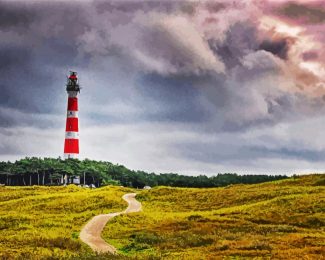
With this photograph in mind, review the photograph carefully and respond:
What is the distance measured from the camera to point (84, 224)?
210 feet

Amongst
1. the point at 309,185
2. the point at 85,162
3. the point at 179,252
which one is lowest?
the point at 179,252

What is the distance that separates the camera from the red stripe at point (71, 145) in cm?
15725

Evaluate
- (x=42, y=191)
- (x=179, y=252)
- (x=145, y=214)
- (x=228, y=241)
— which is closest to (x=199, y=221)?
(x=145, y=214)

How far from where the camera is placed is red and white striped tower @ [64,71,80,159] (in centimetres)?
15700

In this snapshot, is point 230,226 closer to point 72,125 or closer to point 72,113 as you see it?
point 72,125

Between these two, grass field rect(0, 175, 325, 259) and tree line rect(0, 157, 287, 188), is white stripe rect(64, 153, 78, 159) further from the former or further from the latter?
grass field rect(0, 175, 325, 259)

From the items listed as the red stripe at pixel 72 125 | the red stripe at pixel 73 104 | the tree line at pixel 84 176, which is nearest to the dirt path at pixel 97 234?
the red stripe at pixel 72 125

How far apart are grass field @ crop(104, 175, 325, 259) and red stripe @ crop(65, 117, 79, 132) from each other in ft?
207

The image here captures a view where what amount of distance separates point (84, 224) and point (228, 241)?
2149cm

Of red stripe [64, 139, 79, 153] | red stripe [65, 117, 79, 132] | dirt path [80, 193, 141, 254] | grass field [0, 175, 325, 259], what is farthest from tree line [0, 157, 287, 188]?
dirt path [80, 193, 141, 254]

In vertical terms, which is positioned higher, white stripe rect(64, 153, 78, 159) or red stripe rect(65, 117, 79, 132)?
red stripe rect(65, 117, 79, 132)

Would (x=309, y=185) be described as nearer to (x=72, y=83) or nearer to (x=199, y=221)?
(x=199, y=221)

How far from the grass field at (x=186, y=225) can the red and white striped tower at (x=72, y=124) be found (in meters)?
56.5

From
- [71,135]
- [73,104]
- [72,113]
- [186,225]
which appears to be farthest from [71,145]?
[186,225]
